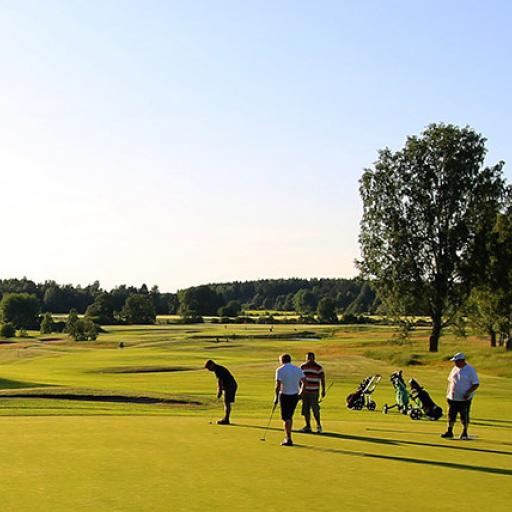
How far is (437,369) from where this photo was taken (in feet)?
192

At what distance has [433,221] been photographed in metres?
69.4

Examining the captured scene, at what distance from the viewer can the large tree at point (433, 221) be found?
68562 millimetres

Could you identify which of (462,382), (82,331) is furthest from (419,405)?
(82,331)

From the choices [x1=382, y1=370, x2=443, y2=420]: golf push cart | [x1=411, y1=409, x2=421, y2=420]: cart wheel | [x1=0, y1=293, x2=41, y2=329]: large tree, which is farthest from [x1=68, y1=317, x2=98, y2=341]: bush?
[x1=411, y1=409, x2=421, y2=420]: cart wheel

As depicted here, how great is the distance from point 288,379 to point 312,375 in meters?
2.81

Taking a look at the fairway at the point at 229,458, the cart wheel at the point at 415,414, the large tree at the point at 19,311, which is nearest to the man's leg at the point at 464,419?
the fairway at the point at 229,458

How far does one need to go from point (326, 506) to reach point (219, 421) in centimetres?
1041

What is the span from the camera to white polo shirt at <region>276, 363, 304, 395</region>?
1928 cm

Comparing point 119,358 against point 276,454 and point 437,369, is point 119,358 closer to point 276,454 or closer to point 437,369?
point 437,369

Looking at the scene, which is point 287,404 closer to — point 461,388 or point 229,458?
point 229,458

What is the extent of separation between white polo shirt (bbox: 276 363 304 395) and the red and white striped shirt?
2370mm

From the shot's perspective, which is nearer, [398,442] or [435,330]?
[398,442]

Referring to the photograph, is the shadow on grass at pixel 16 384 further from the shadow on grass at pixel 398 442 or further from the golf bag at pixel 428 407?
the shadow on grass at pixel 398 442

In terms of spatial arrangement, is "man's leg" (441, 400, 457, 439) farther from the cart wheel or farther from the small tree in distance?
the small tree in distance
